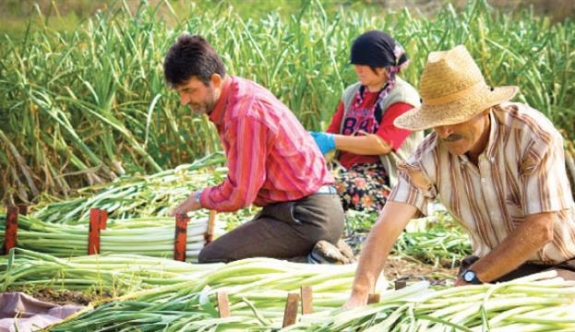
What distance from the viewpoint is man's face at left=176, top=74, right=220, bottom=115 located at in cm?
528

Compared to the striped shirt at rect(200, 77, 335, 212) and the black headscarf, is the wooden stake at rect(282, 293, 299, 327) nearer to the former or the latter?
the striped shirt at rect(200, 77, 335, 212)

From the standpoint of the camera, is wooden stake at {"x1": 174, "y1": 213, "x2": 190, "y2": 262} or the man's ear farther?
wooden stake at {"x1": 174, "y1": 213, "x2": 190, "y2": 262}

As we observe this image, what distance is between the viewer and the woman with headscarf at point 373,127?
652 cm

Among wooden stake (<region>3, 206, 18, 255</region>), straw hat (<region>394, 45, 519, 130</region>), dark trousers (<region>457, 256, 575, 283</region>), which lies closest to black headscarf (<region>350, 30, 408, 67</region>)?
wooden stake (<region>3, 206, 18, 255</region>)

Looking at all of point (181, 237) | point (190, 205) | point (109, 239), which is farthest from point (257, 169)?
point (109, 239)

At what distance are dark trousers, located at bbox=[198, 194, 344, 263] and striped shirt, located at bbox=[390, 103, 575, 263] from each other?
156cm

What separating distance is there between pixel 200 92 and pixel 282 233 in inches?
30.2

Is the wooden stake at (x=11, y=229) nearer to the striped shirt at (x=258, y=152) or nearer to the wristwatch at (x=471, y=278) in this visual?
the striped shirt at (x=258, y=152)

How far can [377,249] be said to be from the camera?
3781mm

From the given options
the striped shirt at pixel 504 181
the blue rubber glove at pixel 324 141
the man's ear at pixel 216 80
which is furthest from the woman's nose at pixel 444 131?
the blue rubber glove at pixel 324 141

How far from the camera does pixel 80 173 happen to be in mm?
7641

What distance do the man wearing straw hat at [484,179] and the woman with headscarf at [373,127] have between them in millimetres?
2472

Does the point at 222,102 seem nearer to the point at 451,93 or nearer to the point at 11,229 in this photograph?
the point at 11,229

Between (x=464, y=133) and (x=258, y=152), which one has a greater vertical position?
(x=464, y=133)
